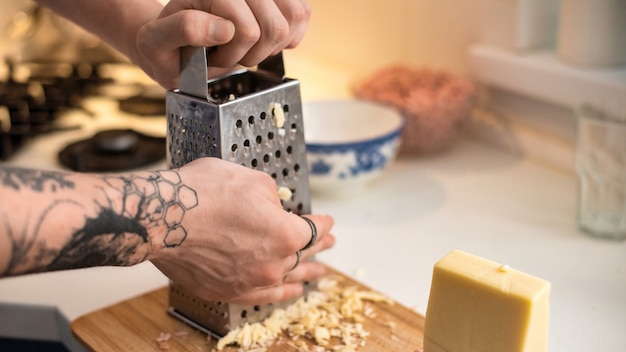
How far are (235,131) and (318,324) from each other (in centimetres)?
29

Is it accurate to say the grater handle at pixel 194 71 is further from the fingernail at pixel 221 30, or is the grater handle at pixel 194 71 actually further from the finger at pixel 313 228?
the finger at pixel 313 228

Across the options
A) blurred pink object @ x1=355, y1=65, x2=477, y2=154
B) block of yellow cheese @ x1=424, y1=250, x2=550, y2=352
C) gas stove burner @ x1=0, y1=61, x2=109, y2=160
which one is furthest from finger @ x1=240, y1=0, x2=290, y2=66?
gas stove burner @ x1=0, y1=61, x2=109, y2=160

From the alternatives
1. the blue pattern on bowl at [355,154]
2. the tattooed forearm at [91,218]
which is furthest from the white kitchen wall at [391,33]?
the tattooed forearm at [91,218]

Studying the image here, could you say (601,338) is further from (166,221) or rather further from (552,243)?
(166,221)

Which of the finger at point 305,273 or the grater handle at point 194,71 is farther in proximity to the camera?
the finger at point 305,273

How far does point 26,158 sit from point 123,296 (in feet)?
2.12

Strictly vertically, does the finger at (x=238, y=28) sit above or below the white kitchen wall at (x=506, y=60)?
above

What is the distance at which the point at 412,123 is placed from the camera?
1.45 metres

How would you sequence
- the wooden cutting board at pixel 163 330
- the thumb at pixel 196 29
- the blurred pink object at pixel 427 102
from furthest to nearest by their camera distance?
the blurred pink object at pixel 427 102, the wooden cutting board at pixel 163 330, the thumb at pixel 196 29

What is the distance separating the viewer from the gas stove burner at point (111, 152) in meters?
1.47

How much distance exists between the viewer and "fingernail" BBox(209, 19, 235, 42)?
81 centimetres

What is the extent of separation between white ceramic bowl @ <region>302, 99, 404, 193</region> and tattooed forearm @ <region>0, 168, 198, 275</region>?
50cm

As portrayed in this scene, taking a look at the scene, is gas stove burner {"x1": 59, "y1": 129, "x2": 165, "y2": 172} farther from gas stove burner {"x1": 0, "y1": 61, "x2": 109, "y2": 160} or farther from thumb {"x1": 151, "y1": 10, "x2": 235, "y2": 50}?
thumb {"x1": 151, "y1": 10, "x2": 235, "y2": 50}

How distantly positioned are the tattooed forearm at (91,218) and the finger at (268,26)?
0.68ft
